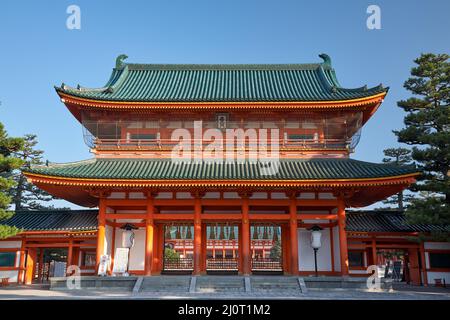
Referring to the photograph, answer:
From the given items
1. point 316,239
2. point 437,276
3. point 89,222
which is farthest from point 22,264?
point 437,276

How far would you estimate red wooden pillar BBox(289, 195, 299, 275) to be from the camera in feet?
63.8

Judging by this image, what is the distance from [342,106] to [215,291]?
40.2 feet

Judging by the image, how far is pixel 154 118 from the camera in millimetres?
22219

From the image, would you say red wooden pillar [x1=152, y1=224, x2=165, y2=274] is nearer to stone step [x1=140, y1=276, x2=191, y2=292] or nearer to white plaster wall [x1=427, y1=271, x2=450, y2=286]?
stone step [x1=140, y1=276, x2=191, y2=292]

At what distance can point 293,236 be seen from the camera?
19.7 meters

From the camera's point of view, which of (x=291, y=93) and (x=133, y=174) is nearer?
(x=133, y=174)

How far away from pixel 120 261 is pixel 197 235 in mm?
4293

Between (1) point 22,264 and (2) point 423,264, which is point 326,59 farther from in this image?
(1) point 22,264

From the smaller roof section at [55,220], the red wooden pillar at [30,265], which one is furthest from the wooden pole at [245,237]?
the red wooden pillar at [30,265]

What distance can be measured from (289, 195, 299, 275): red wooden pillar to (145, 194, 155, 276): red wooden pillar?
7.49 meters

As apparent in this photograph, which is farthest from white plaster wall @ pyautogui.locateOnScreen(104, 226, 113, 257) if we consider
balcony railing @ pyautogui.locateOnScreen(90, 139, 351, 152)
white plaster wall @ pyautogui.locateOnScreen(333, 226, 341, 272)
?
white plaster wall @ pyautogui.locateOnScreen(333, 226, 341, 272)

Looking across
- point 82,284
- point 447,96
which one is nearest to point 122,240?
point 82,284

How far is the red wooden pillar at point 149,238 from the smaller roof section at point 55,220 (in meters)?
3.71
